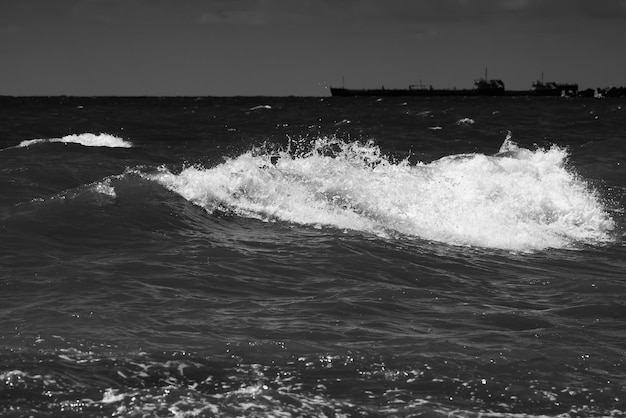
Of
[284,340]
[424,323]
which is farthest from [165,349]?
[424,323]

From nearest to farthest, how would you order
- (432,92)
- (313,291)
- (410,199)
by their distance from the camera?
1. (313,291)
2. (410,199)
3. (432,92)

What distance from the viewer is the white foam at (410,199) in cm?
1288

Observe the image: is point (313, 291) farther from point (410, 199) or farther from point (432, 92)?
point (432, 92)

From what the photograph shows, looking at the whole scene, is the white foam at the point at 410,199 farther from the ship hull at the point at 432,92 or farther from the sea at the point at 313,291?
the ship hull at the point at 432,92

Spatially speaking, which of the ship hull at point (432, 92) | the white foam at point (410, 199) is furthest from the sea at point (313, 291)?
the ship hull at point (432, 92)

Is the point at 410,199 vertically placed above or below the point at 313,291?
above

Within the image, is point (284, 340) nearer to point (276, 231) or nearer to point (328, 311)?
point (328, 311)

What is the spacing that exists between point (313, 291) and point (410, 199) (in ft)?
18.5

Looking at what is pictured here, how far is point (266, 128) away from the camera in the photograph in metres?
41.8

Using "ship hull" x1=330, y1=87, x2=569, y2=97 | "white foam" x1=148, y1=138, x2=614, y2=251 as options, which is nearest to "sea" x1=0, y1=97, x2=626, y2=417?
"white foam" x1=148, y1=138, x2=614, y2=251

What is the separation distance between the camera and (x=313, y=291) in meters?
8.81

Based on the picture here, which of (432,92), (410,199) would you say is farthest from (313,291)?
(432,92)

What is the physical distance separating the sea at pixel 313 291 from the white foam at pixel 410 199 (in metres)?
0.05

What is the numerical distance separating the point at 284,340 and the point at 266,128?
35.1 metres
